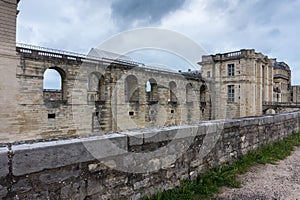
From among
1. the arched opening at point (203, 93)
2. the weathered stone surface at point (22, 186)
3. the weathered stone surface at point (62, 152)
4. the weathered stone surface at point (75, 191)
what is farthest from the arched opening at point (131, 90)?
the weathered stone surface at point (22, 186)

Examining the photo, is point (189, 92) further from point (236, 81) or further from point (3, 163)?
point (3, 163)

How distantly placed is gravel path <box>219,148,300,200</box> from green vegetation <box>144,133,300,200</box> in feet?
0.45

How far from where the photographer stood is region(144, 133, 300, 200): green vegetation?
272 cm

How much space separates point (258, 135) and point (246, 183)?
2176mm

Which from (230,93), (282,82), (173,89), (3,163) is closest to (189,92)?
(173,89)

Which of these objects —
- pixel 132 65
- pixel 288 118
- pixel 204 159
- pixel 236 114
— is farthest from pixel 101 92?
pixel 236 114

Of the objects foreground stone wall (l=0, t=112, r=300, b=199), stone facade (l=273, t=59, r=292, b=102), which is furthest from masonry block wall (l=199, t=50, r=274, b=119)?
foreground stone wall (l=0, t=112, r=300, b=199)

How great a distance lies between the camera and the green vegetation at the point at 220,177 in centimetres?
272

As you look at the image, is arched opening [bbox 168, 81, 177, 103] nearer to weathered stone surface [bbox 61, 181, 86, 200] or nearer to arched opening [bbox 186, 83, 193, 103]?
arched opening [bbox 186, 83, 193, 103]

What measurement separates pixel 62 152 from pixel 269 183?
10.2 ft

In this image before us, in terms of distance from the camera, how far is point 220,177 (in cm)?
327

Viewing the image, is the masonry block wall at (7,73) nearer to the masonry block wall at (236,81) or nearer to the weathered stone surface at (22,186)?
the weathered stone surface at (22,186)

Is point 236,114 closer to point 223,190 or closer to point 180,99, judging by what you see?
point 180,99

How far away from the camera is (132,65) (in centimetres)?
1642
